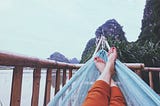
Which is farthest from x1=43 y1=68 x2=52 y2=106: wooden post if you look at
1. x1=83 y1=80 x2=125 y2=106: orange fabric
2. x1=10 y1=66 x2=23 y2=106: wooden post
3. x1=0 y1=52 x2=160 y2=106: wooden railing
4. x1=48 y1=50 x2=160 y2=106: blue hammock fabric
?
x1=10 y1=66 x2=23 y2=106: wooden post

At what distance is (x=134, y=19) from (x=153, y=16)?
1.98ft

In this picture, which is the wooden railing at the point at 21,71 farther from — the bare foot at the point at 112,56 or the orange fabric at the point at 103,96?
the bare foot at the point at 112,56

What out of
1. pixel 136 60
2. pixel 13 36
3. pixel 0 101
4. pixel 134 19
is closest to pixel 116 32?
pixel 134 19

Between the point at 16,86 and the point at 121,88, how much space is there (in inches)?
26.8

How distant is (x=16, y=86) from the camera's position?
97 centimetres

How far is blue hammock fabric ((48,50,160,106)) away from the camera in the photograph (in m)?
1.26

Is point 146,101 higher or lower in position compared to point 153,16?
lower

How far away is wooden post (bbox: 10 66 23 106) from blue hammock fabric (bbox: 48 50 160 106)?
29 cm

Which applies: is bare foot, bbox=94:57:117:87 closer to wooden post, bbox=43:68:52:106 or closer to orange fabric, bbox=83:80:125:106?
orange fabric, bbox=83:80:125:106

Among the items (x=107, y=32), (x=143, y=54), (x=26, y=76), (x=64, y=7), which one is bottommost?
(x=26, y=76)

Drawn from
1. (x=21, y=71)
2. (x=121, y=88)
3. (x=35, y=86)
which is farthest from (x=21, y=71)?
(x=121, y=88)

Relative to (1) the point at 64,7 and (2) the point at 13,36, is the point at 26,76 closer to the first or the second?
(2) the point at 13,36

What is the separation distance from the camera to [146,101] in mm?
1250

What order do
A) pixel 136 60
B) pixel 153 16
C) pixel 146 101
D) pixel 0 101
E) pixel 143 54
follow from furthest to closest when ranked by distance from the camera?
pixel 153 16 < pixel 143 54 < pixel 136 60 < pixel 146 101 < pixel 0 101
